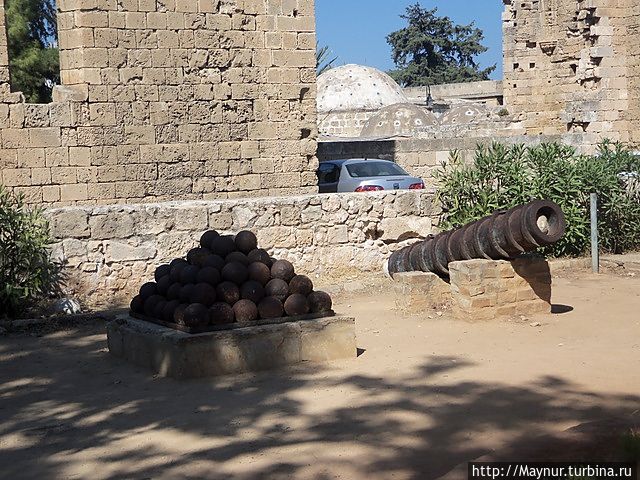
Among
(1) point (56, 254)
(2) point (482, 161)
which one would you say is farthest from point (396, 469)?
(2) point (482, 161)

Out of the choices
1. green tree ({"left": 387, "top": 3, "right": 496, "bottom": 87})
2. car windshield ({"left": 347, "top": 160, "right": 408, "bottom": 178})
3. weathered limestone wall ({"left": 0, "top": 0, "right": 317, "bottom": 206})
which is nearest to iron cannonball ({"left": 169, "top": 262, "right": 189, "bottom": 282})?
weathered limestone wall ({"left": 0, "top": 0, "right": 317, "bottom": 206})

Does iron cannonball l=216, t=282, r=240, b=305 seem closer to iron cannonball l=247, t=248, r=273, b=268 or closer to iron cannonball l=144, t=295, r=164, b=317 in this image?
iron cannonball l=247, t=248, r=273, b=268

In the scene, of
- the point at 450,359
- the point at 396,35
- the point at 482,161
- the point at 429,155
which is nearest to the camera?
the point at 450,359

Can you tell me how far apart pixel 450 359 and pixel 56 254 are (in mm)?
4444

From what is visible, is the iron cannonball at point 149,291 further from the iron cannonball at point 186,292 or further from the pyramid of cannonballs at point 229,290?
the iron cannonball at point 186,292

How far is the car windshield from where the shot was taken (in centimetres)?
1792

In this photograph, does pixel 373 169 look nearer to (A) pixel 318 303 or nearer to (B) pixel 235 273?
(A) pixel 318 303

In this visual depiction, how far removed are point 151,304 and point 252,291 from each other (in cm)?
88

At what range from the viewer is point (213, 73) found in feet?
45.6

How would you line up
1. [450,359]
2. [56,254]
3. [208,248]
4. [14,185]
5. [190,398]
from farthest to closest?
[14,185] → [56,254] → [208,248] → [450,359] → [190,398]

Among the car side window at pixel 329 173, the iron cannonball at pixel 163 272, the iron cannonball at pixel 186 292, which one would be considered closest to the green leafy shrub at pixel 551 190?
the iron cannonball at pixel 163 272

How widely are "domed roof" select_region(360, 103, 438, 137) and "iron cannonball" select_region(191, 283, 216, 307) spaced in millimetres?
19731

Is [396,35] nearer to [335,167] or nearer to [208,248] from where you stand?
[335,167]

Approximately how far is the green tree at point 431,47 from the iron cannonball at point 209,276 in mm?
51663
